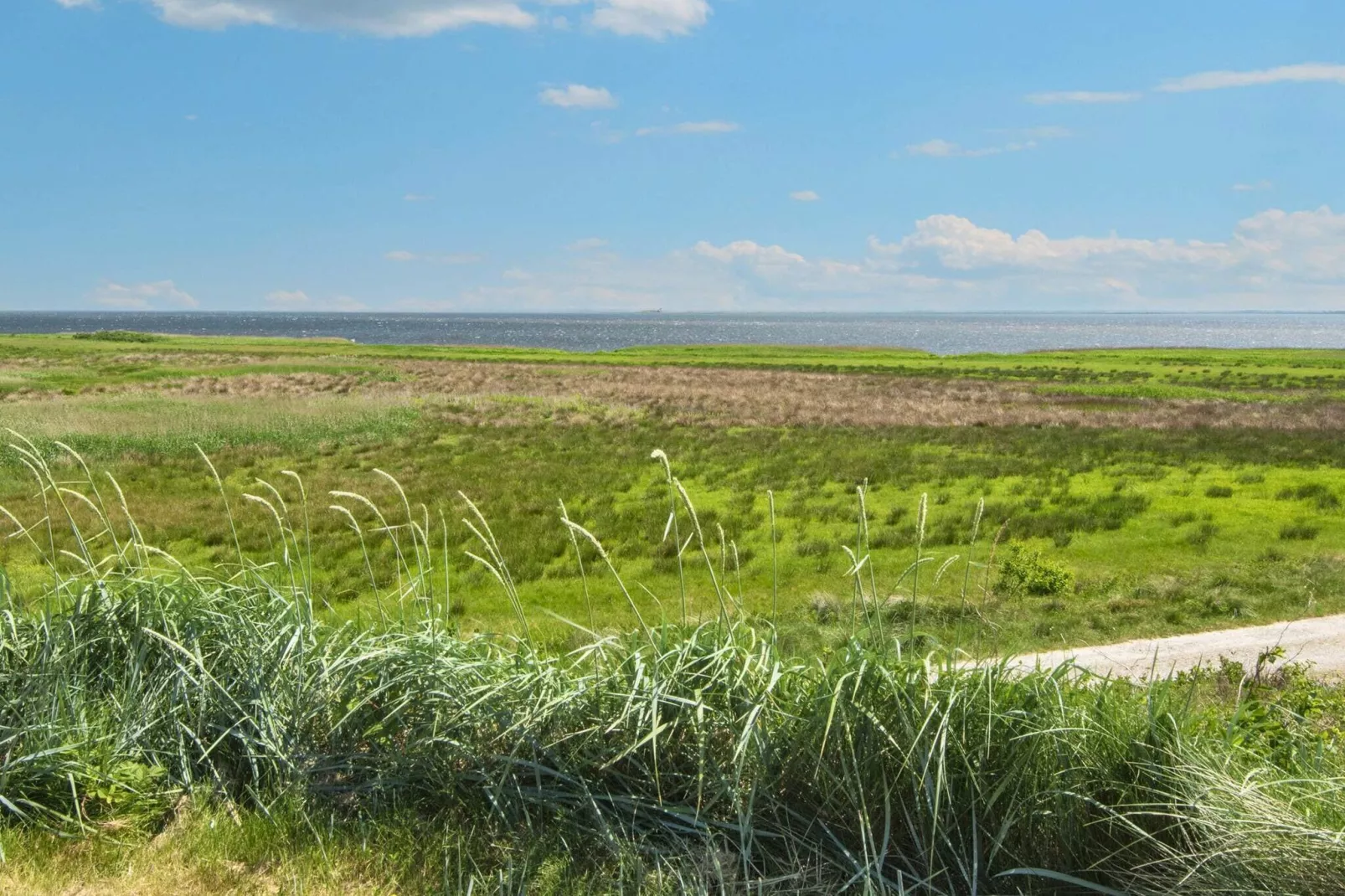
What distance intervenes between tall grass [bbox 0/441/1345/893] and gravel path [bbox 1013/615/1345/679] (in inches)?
157

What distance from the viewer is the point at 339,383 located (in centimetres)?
5138

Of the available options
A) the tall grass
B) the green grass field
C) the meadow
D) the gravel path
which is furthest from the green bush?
the tall grass

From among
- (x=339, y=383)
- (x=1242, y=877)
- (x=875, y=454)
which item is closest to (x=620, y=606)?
(x=1242, y=877)

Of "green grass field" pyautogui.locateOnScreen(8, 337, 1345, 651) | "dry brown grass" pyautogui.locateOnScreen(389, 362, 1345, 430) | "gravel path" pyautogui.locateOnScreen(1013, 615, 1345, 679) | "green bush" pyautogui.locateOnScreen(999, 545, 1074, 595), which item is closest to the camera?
"gravel path" pyautogui.locateOnScreen(1013, 615, 1345, 679)

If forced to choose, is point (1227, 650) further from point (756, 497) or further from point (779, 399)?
point (779, 399)

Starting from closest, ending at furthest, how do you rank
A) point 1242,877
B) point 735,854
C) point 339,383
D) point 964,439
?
point 1242,877 → point 735,854 → point 964,439 → point 339,383

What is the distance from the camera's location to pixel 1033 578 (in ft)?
43.4

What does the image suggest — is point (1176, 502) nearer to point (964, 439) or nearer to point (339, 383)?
point (964, 439)

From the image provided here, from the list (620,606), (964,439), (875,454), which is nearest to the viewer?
(620,606)

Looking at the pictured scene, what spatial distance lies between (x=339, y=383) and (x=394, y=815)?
50.3 meters

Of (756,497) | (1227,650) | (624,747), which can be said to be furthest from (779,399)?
(624,747)

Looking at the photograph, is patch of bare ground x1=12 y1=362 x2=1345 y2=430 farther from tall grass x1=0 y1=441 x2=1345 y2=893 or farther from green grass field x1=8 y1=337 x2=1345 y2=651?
tall grass x1=0 y1=441 x2=1345 y2=893

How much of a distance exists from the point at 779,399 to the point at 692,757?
4184 centimetres

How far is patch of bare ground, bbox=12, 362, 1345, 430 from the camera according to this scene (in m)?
37.4
